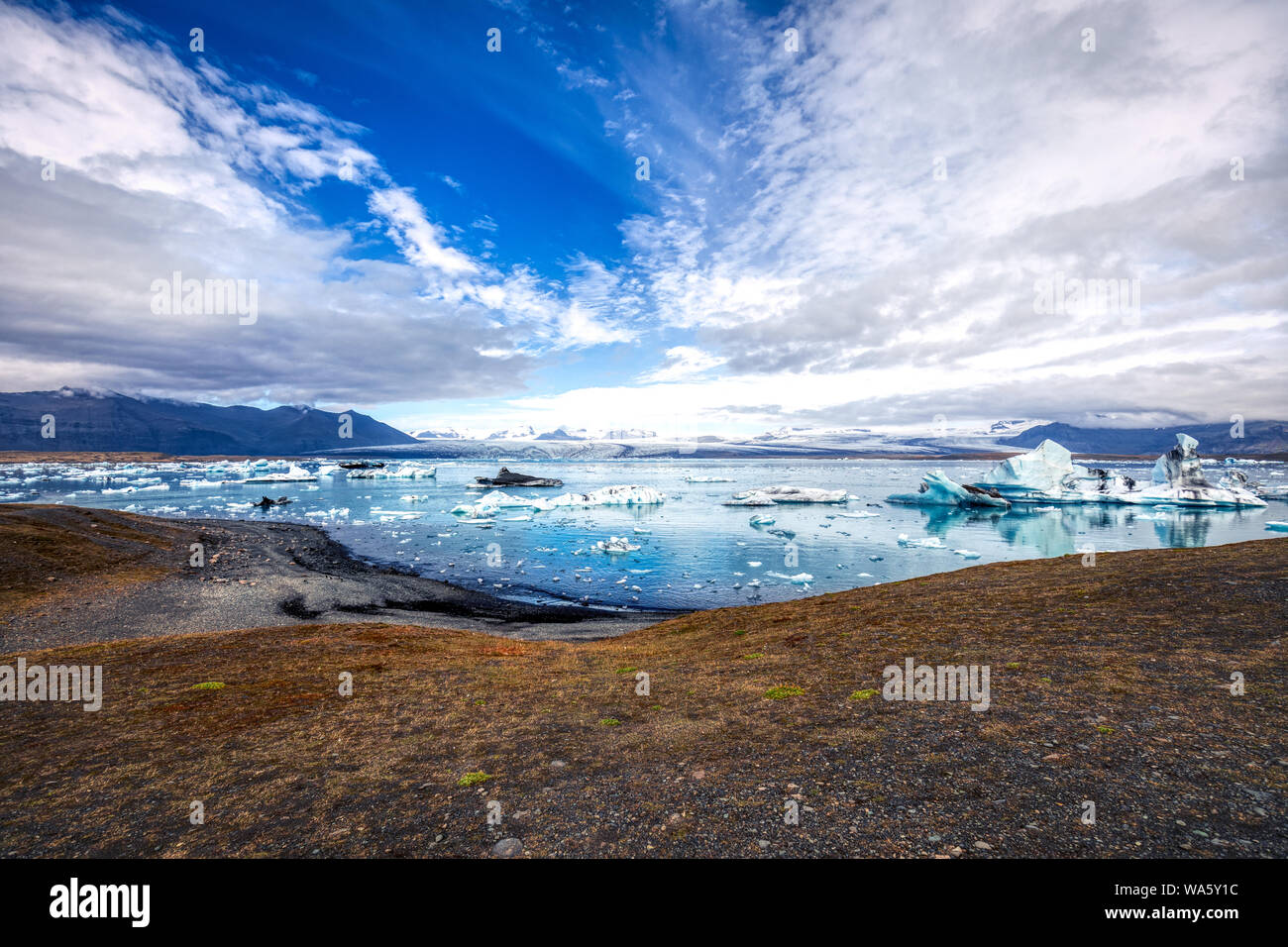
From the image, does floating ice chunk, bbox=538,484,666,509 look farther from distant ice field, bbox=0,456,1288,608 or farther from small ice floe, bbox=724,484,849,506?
small ice floe, bbox=724,484,849,506

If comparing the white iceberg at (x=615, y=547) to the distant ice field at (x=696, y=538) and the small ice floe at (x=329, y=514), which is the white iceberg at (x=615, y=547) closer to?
the distant ice field at (x=696, y=538)

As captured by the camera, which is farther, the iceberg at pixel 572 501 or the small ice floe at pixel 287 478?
the small ice floe at pixel 287 478

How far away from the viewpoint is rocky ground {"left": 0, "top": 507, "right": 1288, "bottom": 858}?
529cm

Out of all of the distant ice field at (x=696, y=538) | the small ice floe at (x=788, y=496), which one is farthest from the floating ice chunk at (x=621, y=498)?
the small ice floe at (x=788, y=496)

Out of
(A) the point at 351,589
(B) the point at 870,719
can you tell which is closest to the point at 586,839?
(B) the point at 870,719

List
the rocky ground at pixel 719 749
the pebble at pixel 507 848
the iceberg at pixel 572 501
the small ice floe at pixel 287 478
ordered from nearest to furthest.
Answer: the pebble at pixel 507 848 → the rocky ground at pixel 719 749 → the iceberg at pixel 572 501 → the small ice floe at pixel 287 478

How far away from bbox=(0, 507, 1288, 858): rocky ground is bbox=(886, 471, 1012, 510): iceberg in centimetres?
6253

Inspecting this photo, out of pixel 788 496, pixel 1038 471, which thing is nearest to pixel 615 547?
pixel 788 496

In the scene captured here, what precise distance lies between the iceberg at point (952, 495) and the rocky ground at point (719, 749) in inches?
2462

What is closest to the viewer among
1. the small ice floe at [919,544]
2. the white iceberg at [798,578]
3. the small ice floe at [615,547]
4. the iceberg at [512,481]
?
the white iceberg at [798,578]

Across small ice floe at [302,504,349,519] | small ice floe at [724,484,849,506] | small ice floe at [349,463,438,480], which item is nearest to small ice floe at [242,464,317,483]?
small ice floe at [349,463,438,480]

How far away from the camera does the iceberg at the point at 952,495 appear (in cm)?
6944
